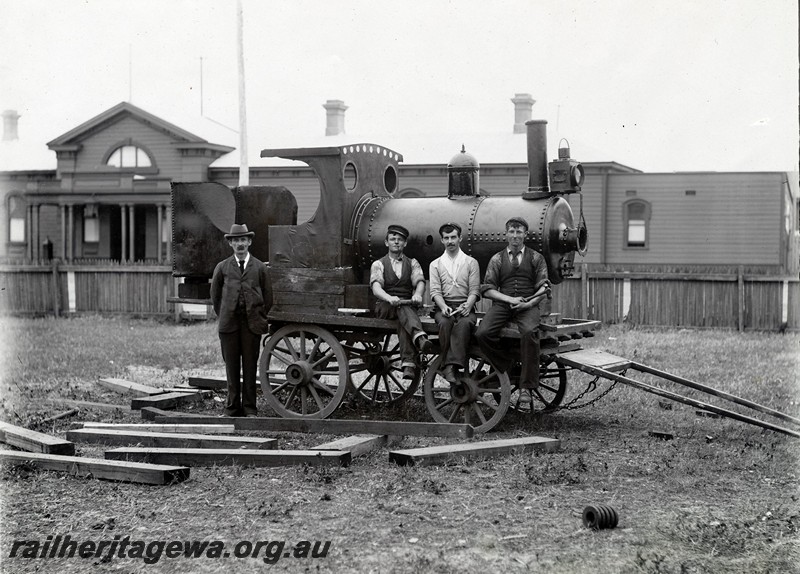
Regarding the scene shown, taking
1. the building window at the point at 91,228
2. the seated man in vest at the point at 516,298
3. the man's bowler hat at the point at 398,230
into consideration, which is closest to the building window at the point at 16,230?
the building window at the point at 91,228

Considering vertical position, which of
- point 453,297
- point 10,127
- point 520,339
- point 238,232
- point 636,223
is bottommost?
point 520,339

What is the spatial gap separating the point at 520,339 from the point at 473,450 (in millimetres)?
1438

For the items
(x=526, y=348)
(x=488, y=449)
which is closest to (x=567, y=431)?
(x=526, y=348)

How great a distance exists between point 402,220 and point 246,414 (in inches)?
105

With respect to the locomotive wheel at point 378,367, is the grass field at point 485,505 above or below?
below

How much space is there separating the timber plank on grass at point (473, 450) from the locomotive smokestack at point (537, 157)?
270cm

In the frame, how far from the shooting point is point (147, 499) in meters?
6.34

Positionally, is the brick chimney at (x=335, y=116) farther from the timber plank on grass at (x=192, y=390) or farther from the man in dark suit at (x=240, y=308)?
the man in dark suit at (x=240, y=308)

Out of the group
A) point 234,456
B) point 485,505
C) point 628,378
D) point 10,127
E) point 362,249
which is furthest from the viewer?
point 10,127

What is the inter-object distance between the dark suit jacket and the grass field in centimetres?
139

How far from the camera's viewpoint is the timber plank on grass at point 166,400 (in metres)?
10.1

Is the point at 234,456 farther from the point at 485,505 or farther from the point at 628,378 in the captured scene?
the point at 628,378

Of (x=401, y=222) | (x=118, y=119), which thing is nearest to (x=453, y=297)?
(x=401, y=222)

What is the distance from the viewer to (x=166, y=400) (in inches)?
405
